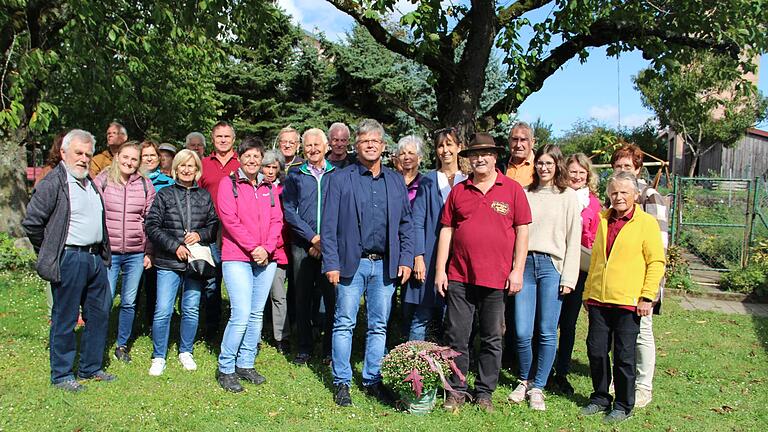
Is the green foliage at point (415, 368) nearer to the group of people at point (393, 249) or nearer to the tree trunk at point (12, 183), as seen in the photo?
the group of people at point (393, 249)

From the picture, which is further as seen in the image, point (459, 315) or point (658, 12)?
point (658, 12)

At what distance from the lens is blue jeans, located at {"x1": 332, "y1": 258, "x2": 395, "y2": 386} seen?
A: 4520mm

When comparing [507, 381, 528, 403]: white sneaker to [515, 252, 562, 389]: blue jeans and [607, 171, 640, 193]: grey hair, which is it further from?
[607, 171, 640, 193]: grey hair

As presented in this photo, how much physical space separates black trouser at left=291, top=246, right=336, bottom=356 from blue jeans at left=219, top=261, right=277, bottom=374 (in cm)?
38

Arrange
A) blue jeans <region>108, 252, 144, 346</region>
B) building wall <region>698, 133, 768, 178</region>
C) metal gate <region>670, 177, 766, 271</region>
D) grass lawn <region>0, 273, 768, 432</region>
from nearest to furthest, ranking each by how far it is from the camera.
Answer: grass lawn <region>0, 273, 768, 432</region> < blue jeans <region>108, 252, 144, 346</region> < metal gate <region>670, 177, 766, 271</region> < building wall <region>698, 133, 768, 178</region>

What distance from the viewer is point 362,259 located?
14.8 feet

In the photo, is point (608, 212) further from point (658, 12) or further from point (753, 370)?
point (658, 12)

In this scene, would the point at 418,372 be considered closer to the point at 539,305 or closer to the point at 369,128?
the point at 539,305

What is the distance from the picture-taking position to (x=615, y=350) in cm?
434

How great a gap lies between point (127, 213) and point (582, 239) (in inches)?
157

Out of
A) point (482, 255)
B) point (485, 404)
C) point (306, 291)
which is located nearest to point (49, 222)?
point (306, 291)

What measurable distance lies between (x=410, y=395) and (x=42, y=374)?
3192 mm

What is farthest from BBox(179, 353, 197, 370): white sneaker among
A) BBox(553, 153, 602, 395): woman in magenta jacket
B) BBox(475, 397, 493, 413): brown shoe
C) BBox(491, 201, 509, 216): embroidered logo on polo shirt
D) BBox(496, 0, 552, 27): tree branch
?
BBox(496, 0, 552, 27): tree branch

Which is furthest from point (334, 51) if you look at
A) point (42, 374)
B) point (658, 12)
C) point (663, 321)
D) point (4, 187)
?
point (42, 374)
